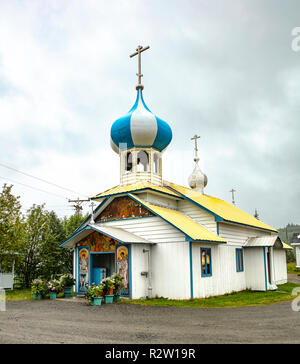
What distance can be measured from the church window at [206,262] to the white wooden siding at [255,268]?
479 centimetres

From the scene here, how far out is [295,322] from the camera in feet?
32.9

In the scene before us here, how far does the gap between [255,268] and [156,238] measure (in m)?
7.34

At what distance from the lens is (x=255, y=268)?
21.2m

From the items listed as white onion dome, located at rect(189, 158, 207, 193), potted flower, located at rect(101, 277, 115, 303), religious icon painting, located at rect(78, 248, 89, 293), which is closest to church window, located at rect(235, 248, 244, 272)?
white onion dome, located at rect(189, 158, 207, 193)

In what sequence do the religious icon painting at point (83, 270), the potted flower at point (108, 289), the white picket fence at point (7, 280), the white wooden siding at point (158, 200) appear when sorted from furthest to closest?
1. the white picket fence at point (7, 280)
2. the white wooden siding at point (158, 200)
3. the religious icon painting at point (83, 270)
4. the potted flower at point (108, 289)

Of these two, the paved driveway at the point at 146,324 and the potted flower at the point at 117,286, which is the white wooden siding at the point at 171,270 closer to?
the potted flower at the point at 117,286

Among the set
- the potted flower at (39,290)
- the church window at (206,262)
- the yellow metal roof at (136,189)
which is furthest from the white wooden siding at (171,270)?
the potted flower at (39,290)

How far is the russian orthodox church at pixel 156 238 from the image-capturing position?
655 inches

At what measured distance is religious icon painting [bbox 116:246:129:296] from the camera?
54.2ft

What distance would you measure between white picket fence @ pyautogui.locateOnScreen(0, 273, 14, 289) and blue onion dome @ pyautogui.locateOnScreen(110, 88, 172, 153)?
35.7 feet

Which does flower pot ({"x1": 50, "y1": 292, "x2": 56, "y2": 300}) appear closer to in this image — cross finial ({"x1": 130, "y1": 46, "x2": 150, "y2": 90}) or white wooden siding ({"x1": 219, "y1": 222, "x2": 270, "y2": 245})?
white wooden siding ({"x1": 219, "y1": 222, "x2": 270, "y2": 245})

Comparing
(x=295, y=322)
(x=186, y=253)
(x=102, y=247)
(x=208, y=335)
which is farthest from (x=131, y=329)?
(x=102, y=247)

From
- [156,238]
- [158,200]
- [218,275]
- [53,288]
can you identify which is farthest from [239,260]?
[53,288]
